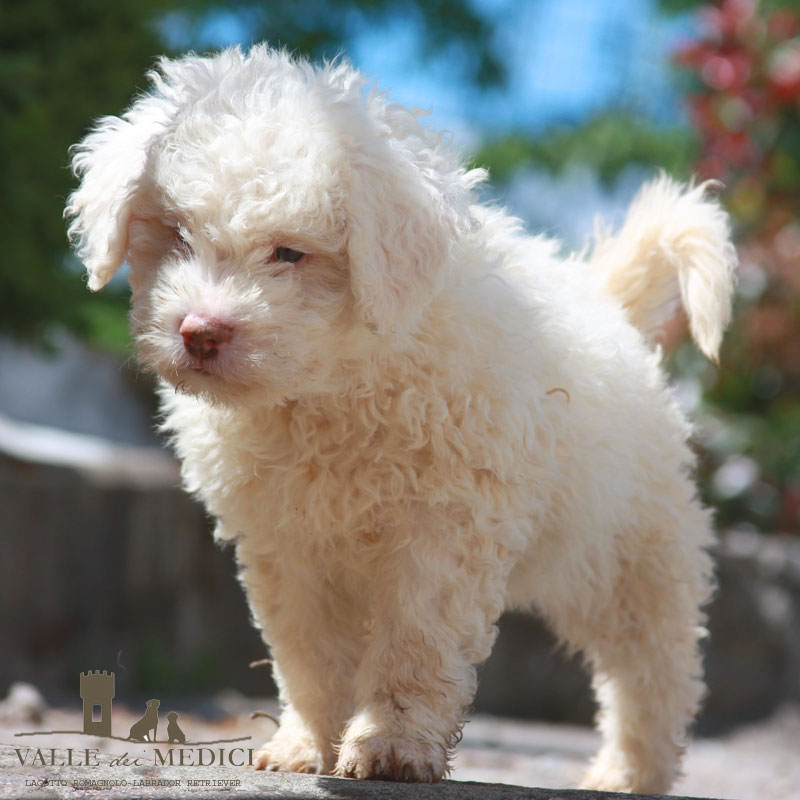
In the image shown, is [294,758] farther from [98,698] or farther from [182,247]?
[182,247]

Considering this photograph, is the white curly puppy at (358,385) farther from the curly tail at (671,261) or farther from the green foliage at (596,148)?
the green foliage at (596,148)

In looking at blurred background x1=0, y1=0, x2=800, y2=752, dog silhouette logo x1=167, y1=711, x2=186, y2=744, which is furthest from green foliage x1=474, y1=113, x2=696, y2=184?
dog silhouette logo x1=167, y1=711, x2=186, y2=744

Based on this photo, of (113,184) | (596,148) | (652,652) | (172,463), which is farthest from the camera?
(596,148)

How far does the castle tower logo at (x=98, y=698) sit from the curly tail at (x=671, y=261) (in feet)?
7.20

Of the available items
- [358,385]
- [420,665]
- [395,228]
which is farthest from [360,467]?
[395,228]

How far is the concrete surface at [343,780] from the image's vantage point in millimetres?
2529

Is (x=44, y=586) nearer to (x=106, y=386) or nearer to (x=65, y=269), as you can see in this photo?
(x=65, y=269)

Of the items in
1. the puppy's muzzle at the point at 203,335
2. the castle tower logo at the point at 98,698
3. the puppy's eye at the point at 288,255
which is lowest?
the castle tower logo at the point at 98,698

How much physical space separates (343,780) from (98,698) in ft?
2.48

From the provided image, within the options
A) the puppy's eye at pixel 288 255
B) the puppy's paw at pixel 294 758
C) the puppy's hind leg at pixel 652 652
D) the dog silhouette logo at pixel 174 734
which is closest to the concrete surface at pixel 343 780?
the dog silhouette logo at pixel 174 734

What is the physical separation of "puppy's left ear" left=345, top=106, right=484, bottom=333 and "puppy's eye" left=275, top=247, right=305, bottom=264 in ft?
0.42

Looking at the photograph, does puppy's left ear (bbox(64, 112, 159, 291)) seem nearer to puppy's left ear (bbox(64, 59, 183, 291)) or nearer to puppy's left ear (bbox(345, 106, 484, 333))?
puppy's left ear (bbox(64, 59, 183, 291))

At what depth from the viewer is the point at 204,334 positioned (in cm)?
267

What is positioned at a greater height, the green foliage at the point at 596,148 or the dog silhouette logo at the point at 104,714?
the green foliage at the point at 596,148
